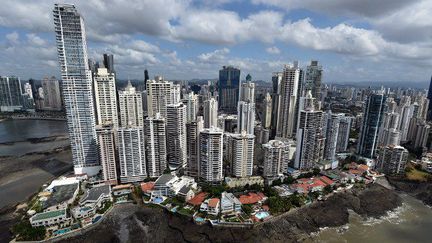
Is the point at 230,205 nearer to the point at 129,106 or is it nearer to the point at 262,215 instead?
the point at 262,215

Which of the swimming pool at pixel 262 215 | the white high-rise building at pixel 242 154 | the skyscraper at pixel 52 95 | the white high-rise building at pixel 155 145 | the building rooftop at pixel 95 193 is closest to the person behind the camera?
the swimming pool at pixel 262 215

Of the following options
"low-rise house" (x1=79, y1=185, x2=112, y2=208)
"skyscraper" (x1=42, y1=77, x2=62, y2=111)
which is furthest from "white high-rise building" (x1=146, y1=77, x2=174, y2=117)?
"skyscraper" (x1=42, y1=77, x2=62, y2=111)

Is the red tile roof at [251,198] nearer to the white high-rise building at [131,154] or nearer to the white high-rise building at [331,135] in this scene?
the white high-rise building at [131,154]

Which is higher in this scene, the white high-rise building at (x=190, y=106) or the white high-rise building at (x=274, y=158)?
the white high-rise building at (x=190, y=106)

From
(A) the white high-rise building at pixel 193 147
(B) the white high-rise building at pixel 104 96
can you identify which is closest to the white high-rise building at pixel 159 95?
(B) the white high-rise building at pixel 104 96

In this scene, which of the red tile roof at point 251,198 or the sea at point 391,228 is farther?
the red tile roof at point 251,198

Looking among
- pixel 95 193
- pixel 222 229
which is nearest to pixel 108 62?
pixel 95 193
